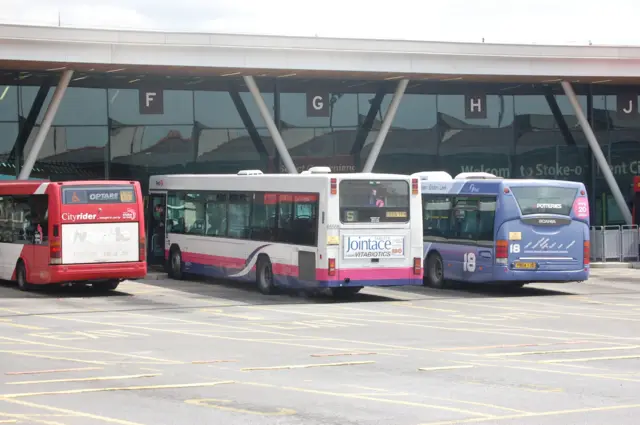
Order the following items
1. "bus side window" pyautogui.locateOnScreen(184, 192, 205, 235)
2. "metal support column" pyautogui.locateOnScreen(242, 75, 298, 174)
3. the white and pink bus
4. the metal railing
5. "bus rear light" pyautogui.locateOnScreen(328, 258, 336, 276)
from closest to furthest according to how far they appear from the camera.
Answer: "bus rear light" pyautogui.locateOnScreen(328, 258, 336, 276), the white and pink bus, "bus side window" pyautogui.locateOnScreen(184, 192, 205, 235), the metal railing, "metal support column" pyautogui.locateOnScreen(242, 75, 298, 174)

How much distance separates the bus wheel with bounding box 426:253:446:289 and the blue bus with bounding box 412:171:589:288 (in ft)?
3.46

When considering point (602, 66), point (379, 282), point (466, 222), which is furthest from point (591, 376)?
point (602, 66)

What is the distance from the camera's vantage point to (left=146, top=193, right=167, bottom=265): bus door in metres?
34.2

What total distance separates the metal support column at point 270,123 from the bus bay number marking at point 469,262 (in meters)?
11.3

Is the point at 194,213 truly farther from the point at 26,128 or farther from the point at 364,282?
the point at 26,128

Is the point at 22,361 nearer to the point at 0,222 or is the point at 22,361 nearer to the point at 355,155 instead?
the point at 0,222

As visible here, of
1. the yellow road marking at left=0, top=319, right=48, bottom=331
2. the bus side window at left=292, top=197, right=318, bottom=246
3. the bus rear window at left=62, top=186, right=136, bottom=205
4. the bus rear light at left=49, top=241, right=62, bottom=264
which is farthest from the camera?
the bus rear window at left=62, top=186, right=136, bottom=205

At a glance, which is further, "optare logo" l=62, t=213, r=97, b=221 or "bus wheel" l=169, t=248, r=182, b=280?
"bus wheel" l=169, t=248, r=182, b=280

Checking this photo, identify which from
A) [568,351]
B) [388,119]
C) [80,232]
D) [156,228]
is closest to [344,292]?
[80,232]

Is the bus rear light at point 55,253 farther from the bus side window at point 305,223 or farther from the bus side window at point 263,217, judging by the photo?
the bus side window at point 305,223

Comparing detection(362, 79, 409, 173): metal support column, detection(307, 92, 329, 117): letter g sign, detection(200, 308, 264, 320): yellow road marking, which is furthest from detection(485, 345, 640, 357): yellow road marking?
detection(307, 92, 329, 117): letter g sign

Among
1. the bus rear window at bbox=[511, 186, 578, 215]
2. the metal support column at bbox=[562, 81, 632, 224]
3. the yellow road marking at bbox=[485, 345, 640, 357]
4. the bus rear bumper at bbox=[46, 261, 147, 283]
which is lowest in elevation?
the yellow road marking at bbox=[485, 345, 640, 357]

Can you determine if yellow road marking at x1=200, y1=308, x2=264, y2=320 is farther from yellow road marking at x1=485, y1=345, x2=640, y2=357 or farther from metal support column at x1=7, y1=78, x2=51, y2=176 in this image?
metal support column at x1=7, y1=78, x2=51, y2=176

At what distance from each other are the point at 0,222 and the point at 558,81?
20.6 m
